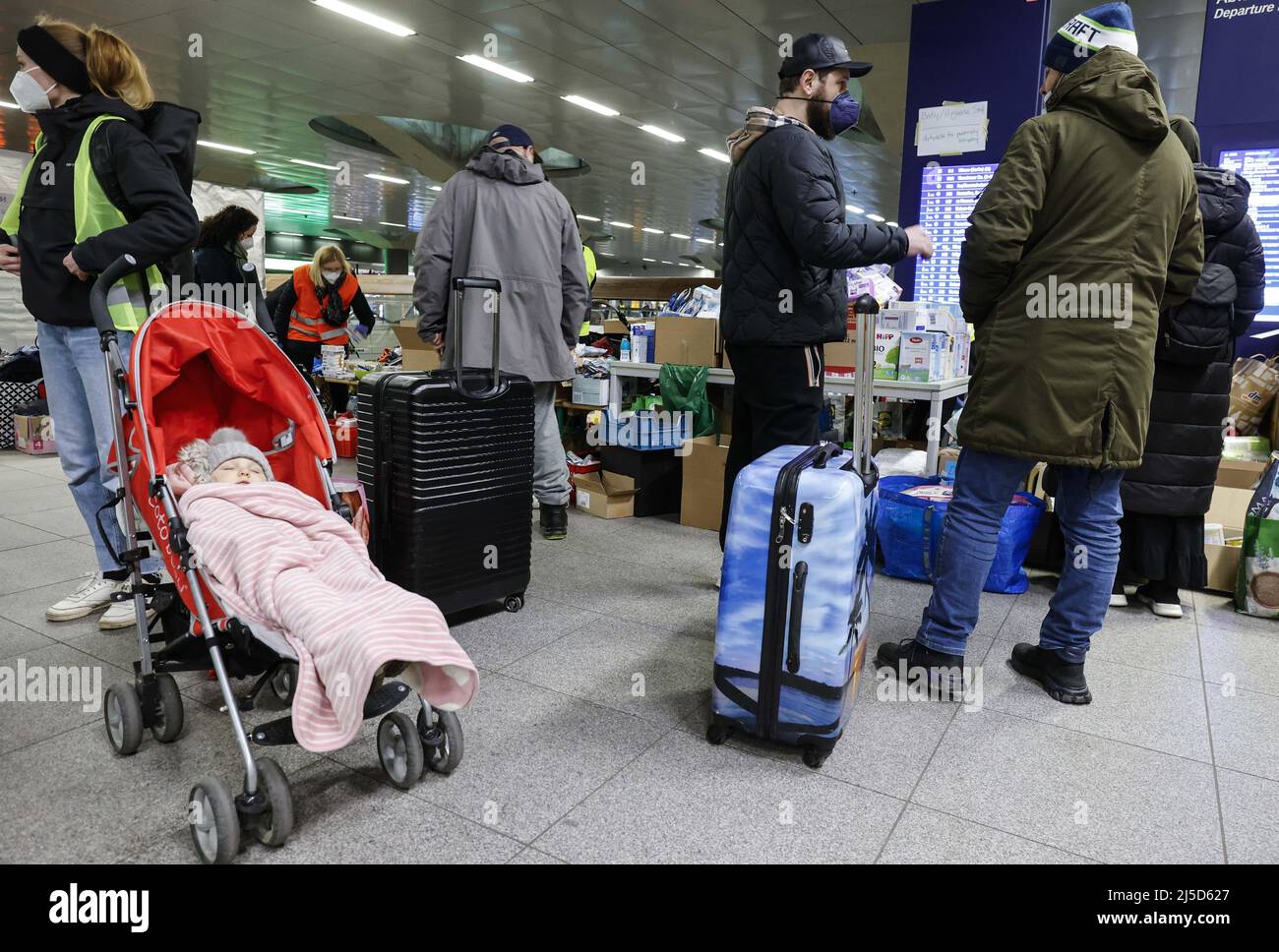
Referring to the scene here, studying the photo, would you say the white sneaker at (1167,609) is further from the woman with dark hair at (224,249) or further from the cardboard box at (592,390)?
the woman with dark hair at (224,249)

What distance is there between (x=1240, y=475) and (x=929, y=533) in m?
1.40

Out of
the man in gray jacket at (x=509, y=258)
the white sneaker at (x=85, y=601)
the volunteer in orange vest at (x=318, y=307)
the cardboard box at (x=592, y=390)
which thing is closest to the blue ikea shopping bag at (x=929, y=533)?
the man in gray jacket at (x=509, y=258)

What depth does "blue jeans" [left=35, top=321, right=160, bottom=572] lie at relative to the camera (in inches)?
93.6

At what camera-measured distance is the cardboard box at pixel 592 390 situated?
430 centimetres

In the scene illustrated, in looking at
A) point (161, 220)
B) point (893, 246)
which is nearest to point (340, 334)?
point (161, 220)

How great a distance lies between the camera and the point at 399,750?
1.73m

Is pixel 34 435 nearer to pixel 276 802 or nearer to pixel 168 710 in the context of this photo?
pixel 168 710

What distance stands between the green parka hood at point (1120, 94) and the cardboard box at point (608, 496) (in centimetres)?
255

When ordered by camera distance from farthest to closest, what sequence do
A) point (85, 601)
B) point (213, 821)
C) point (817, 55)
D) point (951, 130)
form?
1. point (951, 130)
2. point (85, 601)
3. point (817, 55)
4. point (213, 821)

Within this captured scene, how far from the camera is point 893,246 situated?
2.31 meters

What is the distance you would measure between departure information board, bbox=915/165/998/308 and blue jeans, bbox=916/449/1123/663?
250cm

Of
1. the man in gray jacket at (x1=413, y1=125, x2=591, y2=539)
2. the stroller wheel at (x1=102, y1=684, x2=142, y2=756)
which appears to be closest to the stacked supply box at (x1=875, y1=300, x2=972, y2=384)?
the man in gray jacket at (x1=413, y1=125, x2=591, y2=539)

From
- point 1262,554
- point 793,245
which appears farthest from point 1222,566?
point 793,245
